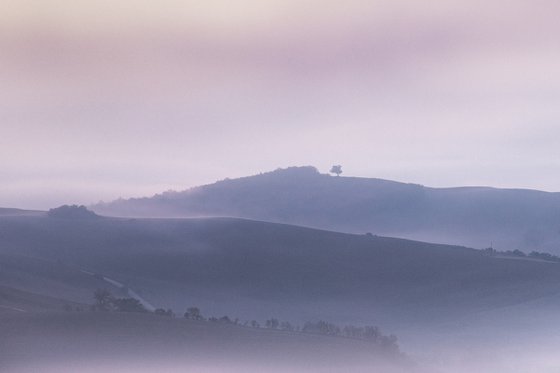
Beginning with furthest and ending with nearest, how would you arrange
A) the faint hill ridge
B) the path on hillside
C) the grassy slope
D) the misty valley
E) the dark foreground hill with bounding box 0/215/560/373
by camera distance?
1. the faint hill ridge
2. the grassy slope
3. the path on hillside
4. the dark foreground hill with bounding box 0/215/560/373
5. the misty valley

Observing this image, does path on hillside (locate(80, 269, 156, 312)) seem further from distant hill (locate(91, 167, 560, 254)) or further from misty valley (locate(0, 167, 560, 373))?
distant hill (locate(91, 167, 560, 254))

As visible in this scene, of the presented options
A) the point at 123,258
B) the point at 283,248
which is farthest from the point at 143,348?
the point at 283,248

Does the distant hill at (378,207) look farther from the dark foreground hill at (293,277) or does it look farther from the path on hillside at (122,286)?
the path on hillside at (122,286)

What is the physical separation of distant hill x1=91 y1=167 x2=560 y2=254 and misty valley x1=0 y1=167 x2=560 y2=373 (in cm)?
34

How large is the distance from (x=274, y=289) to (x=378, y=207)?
195 ft

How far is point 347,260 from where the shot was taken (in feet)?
205

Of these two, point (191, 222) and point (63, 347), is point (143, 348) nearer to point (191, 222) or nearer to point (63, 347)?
point (63, 347)

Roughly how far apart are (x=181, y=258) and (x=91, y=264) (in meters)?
5.68

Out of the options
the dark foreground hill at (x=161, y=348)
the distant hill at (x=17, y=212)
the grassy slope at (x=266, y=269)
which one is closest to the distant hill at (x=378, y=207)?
the distant hill at (x=17, y=212)

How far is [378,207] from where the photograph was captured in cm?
11438

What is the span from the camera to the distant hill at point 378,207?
97.4m

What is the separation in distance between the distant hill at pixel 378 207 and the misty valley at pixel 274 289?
1.11 ft

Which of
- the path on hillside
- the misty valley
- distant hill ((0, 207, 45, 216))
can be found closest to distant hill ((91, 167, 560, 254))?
the misty valley

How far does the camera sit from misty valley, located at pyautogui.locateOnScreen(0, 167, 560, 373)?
19.6m
